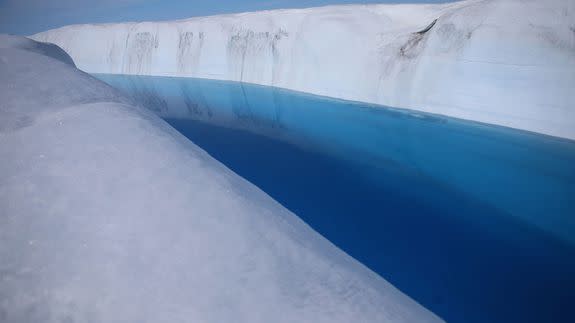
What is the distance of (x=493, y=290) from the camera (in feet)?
10.6

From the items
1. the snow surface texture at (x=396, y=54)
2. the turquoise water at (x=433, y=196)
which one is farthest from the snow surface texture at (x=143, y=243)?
the snow surface texture at (x=396, y=54)

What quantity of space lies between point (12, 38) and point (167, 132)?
1.89 meters

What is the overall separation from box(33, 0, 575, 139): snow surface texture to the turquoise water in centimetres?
83

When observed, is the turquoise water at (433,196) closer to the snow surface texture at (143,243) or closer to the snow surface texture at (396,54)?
the snow surface texture at (396,54)

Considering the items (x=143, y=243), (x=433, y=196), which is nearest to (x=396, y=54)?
(x=433, y=196)

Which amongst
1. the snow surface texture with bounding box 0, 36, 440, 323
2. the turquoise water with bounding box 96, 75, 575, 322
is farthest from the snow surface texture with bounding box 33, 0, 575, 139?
the snow surface texture with bounding box 0, 36, 440, 323

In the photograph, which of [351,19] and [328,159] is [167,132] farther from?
[351,19]

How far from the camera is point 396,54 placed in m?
11.5

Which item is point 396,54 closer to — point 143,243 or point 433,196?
point 433,196

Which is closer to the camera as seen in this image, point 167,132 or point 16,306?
point 16,306

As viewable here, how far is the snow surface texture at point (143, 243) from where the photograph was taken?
1.19 metres

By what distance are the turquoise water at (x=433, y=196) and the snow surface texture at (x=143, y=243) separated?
212 centimetres

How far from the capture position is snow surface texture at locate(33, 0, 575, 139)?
307 inches

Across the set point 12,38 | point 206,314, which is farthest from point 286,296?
point 12,38
